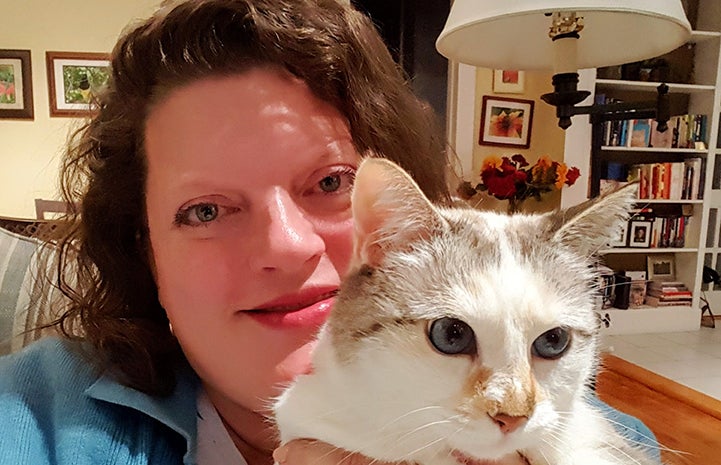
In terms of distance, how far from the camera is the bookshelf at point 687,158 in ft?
14.5

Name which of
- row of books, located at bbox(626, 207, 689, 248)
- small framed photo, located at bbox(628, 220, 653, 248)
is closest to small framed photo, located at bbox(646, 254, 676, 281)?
row of books, located at bbox(626, 207, 689, 248)

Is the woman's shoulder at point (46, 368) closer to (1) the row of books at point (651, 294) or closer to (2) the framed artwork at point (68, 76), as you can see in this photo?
(2) the framed artwork at point (68, 76)

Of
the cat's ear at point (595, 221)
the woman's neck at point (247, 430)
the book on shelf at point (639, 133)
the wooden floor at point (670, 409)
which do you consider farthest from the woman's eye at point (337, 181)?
the book on shelf at point (639, 133)

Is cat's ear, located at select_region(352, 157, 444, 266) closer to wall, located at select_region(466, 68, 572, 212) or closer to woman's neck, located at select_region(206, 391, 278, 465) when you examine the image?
woman's neck, located at select_region(206, 391, 278, 465)

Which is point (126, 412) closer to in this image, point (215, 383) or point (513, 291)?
point (215, 383)

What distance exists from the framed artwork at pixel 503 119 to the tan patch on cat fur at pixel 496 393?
3139 millimetres

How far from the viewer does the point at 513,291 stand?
0.68 m

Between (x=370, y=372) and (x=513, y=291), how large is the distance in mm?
189

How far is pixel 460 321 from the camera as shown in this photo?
666 mm

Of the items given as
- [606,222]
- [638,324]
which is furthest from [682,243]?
[606,222]

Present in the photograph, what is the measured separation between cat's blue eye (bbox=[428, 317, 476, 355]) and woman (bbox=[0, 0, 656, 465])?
8.5 inches

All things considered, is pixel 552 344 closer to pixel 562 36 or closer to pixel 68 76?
pixel 562 36

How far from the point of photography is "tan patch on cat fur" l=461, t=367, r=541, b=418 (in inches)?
24.4

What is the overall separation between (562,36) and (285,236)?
3.30 feet
